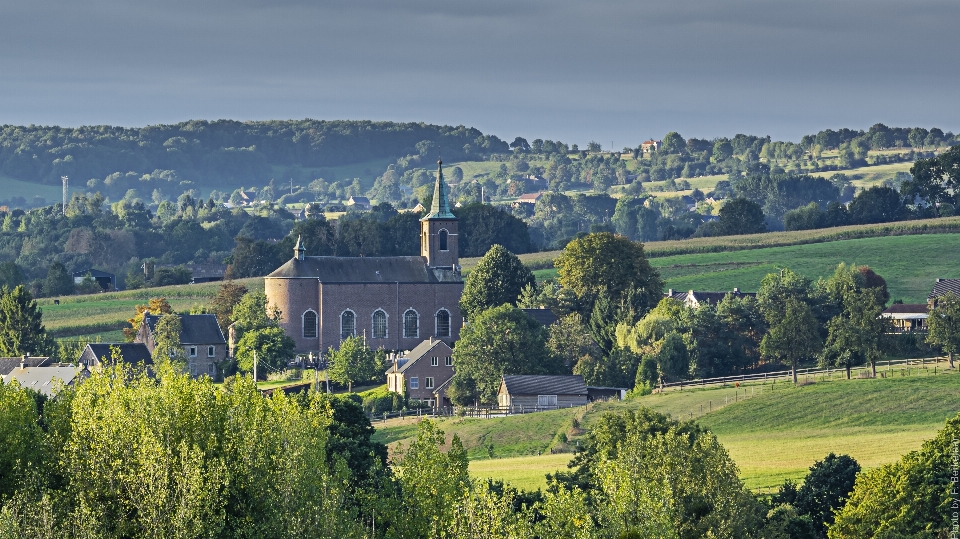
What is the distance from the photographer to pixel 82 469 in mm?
40844

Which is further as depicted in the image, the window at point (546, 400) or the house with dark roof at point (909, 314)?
the house with dark roof at point (909, 314)

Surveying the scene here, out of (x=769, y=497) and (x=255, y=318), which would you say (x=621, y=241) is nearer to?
(x=255, y=318)

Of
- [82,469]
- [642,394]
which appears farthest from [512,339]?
[82,469]

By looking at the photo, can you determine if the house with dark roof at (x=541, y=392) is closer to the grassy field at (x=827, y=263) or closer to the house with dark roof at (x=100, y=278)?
the grassy field at (x=827, y=263)

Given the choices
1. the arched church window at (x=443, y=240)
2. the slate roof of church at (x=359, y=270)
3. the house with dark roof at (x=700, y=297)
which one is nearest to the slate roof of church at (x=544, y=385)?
the house with dark roof at (x=700, y=297)

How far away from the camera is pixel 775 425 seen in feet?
233

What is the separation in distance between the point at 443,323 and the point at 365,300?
550 centimetres

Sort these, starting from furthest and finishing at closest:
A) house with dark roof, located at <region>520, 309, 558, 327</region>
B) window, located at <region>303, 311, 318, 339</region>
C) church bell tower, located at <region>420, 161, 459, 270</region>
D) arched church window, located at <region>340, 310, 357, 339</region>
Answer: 1. church bell tower, located at <region>420, 161, 459, 270</region>
2. arched church window, located at <region>340, 310, 357, 339</region>
3. window, located at <region>303, 311, 318, 339</region>
4. house with dark roof, located at <region>520, 309, 558, 327</region>

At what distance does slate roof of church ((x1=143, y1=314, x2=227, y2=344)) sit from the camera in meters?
103

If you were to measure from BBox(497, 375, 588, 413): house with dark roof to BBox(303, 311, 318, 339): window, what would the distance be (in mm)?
25796

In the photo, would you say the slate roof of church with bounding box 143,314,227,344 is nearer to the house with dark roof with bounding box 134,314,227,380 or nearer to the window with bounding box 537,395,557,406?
the house with dark roof with bounding box 134,314,227,380

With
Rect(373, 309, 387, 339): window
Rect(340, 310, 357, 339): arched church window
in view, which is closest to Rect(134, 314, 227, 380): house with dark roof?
Rect(340, 310, 357, 339): arched church window

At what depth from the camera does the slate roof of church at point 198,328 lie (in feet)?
339

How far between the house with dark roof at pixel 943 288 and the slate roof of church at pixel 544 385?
28.6 m
